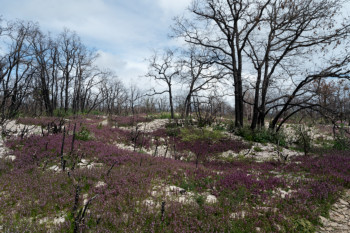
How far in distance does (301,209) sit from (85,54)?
4050cm

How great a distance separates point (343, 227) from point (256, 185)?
7.19 feet

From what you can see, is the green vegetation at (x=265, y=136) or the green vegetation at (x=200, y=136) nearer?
the green vegetation at (x=265, y=136)

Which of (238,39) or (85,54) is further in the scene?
(85,54)

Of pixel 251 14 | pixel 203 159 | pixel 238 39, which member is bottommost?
pixel 203 159

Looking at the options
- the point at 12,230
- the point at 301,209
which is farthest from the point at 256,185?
the point at 12,230

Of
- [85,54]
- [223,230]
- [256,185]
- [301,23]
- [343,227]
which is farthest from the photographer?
[85,54]

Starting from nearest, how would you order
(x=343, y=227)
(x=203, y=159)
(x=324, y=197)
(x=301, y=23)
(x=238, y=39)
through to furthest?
1. (x=343, y=227)
2. (x=324, y=197)
3. (x=203, y=159)
4. (x=301, y=23)
5. (x=238, y=39)

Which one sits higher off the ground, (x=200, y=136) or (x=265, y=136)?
(x=265, y=136)

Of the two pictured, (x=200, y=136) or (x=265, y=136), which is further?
(x=200, y=136)

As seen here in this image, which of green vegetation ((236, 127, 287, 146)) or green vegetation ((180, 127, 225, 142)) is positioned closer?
green vegetation ((236, 127, 287, 146))

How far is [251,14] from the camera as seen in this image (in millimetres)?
16172

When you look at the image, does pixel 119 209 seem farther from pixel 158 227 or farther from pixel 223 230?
pixel 223 230

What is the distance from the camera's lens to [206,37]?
60.6 ft

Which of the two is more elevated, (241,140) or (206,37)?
(206,37)
